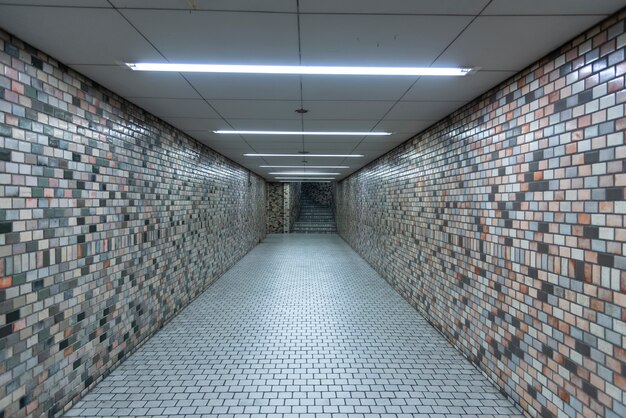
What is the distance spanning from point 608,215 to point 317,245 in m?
11.4

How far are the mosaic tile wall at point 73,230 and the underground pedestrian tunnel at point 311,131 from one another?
0.02 metres

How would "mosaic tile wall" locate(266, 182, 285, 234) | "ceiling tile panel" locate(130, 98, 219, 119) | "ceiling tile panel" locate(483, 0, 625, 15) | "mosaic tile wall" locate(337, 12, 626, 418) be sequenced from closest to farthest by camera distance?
"ceiling tile panel" locate(483, 0, 625, 15), "mosaic tile wall" locate(337, 12, 626, 418), "ceiling tile panel" locate(130, 98, 219, 119), "mosaic tile wall" locate(266, 182, 285, 234)

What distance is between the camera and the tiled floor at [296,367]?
108 inches

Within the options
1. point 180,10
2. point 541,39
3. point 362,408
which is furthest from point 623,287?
point 180,10

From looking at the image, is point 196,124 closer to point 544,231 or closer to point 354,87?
point 354,87

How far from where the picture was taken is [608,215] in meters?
1.98

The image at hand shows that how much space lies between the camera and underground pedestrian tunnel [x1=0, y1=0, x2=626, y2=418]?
6.72 feet

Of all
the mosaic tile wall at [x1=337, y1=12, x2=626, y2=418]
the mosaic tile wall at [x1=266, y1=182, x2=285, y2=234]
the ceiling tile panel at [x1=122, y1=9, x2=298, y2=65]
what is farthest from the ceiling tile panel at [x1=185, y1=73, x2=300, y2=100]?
the mosaic tile wall at [x1=266, y1=182, x2=285, y2=234]

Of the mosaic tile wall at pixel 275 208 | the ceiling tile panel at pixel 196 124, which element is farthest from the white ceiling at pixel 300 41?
the mosaic tile wall at pixel 275 208

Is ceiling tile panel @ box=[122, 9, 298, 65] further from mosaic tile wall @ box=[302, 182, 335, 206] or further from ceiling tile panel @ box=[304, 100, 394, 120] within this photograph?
mosaic tile wall @ box=[302, 182, 335, 206]

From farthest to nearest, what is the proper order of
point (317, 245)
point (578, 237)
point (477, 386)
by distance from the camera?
1. point (317, 245)
2. point (477, 386)
3. point (578, 237)

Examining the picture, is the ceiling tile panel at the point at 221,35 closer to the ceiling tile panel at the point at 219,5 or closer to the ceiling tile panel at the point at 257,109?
the ceiling tile panel at the point at 219,5

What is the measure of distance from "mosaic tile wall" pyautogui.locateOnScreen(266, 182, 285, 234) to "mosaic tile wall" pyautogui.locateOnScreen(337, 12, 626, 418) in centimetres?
1367

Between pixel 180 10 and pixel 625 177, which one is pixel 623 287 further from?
pixel 180 10
